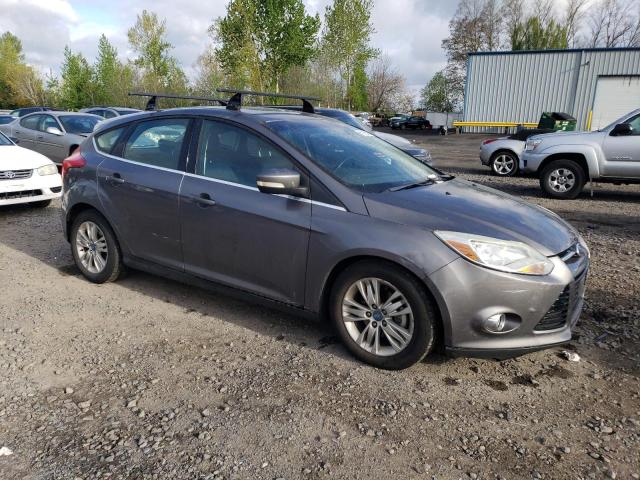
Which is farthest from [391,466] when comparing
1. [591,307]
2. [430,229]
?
[591,307]

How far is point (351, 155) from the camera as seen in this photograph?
3848 mm

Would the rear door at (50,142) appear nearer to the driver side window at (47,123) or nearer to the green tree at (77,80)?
the driver side window at (47,123)

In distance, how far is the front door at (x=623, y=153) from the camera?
905 cm

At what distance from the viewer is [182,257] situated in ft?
13.4

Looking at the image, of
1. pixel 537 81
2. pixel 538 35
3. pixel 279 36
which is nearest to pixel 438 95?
pixel 538 35

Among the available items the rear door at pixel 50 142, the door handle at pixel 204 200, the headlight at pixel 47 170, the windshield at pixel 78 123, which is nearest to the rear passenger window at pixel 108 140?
the door handle at pixel 204 200

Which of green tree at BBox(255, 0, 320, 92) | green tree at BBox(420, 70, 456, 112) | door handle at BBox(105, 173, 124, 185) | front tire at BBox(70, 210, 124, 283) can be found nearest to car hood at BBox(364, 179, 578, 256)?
door handle at BBox(105, 173, 124, 185)

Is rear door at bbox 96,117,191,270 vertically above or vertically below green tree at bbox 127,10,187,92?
below

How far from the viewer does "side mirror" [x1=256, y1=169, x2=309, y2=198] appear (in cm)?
333

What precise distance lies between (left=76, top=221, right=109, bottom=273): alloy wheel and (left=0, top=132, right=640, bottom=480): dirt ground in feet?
1.21

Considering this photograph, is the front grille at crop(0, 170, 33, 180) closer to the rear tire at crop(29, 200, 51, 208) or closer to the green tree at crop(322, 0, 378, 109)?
the rear tire at crop(29, 200, 51, 208)

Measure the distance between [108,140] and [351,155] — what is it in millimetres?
2415

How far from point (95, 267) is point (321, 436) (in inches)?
124

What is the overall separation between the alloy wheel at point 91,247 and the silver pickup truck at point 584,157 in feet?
27.1
